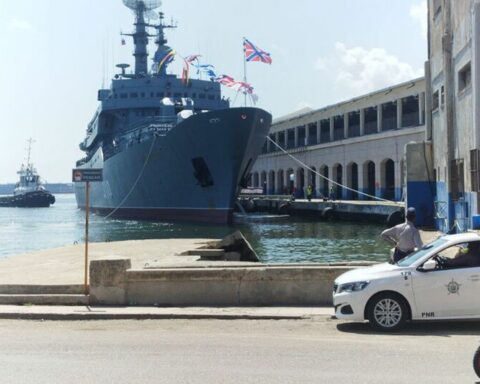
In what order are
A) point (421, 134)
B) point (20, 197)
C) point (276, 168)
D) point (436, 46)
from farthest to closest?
point (20, 197)
point (276, 168)
point (421, 134)
point (436, 46)

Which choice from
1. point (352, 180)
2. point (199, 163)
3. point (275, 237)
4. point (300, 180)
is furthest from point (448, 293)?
point (300, 180)

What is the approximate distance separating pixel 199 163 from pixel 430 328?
3531 centimetres

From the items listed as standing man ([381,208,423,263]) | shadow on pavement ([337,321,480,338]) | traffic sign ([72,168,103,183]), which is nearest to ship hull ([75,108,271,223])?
traffic sign ([72,168,103,183])

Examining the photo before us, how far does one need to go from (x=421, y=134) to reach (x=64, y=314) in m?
41.2

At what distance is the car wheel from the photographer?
852 centimetres

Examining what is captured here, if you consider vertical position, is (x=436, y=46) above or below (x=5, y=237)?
above

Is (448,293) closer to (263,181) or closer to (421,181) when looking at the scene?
(421,181)

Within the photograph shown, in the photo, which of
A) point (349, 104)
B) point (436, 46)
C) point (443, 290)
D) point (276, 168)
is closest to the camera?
point (443, 290)

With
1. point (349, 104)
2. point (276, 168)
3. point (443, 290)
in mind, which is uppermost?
point (349, 104)

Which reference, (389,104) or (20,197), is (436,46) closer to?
(389,104)

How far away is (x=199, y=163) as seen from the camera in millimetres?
43500

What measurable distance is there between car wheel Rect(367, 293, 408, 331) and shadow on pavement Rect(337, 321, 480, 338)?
11 centimetres

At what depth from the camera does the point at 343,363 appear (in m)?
6.78

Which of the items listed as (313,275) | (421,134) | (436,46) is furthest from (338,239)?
(313,275)
